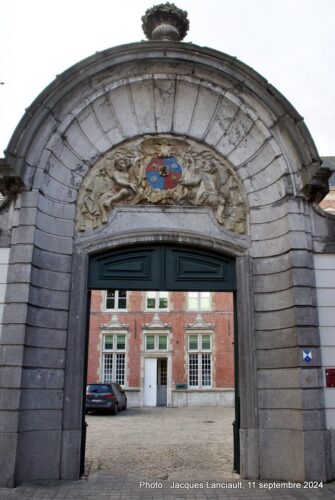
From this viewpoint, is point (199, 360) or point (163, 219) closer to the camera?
point (163, 219)

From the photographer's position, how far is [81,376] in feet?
23.8

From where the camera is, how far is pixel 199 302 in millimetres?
26672

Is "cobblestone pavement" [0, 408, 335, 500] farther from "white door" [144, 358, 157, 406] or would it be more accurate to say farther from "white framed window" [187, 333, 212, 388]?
"white framed window" [187, 333, 212, 388]

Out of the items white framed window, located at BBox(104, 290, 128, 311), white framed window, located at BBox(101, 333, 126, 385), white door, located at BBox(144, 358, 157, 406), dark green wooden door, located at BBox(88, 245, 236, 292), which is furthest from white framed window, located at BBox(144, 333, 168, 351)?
dark green wooden door, located at BBox(88, 245, 236, 292)

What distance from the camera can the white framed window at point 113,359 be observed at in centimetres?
2580

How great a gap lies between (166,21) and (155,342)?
1940 cm

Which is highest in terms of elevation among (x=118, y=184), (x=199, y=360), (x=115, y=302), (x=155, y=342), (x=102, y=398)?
(x=115, y=302)

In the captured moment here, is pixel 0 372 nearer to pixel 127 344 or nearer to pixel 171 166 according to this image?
pixel 171 166

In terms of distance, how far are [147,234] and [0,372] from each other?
10.3ft

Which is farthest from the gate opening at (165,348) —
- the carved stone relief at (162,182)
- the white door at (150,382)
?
the carved stone relief at (162,182)

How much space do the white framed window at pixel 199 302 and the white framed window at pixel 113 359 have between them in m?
4.25

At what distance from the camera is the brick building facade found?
25.3 meters

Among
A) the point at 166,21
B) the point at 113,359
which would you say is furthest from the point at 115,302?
the point at 166,21

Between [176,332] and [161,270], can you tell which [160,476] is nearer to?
[161,270]
